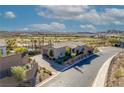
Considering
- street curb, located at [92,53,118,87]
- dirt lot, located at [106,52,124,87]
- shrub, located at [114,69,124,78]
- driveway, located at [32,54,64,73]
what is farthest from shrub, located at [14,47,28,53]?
shrub, located at [114,69,124,78]

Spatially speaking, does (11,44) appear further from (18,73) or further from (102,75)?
(102,75)

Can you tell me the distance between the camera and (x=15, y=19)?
1557 cm

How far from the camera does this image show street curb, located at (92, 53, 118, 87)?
50.9 ft

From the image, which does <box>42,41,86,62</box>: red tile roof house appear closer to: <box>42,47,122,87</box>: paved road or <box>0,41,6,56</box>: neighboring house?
<box>42,47,122,87</box>: paved road

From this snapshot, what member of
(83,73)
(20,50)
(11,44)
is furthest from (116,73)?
(11,44)

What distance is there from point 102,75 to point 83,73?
3.74 ft

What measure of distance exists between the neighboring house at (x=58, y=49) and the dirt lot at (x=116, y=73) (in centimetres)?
233

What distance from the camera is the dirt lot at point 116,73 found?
15.6 meters

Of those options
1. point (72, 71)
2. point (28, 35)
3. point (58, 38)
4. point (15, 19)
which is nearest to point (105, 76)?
point (72, 71)

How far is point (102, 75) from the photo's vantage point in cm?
1736

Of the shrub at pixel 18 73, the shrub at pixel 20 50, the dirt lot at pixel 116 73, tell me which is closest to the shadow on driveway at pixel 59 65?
the dirt lot at pixel 116 73

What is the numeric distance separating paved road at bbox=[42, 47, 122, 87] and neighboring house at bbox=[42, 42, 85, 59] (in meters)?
1.03

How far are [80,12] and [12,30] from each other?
141 inches
